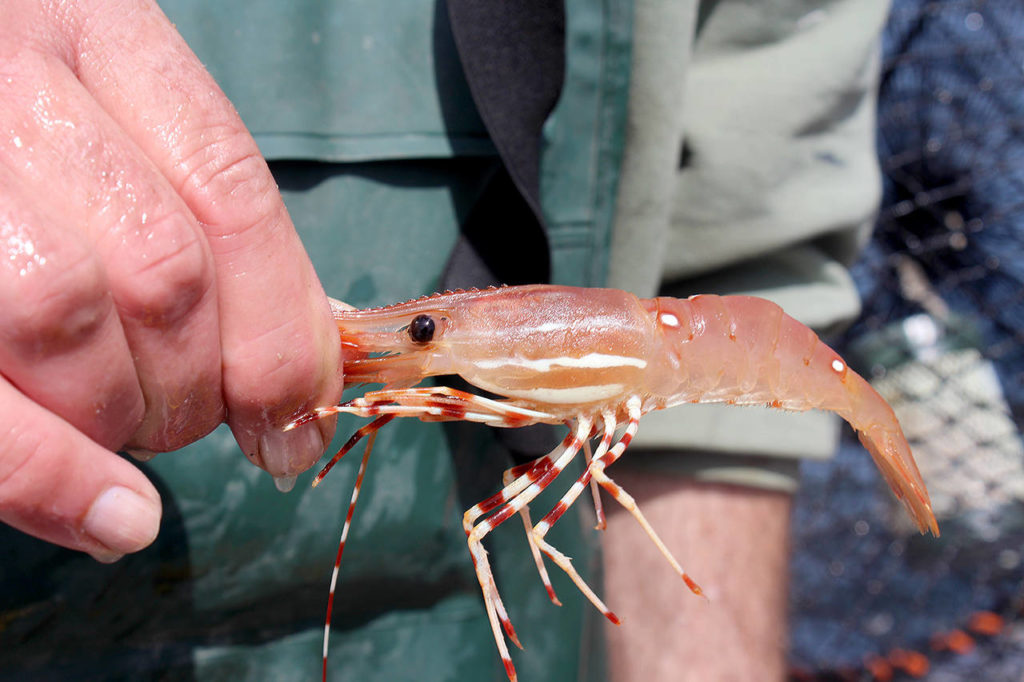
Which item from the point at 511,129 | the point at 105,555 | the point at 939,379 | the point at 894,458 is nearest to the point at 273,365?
the point at 105,555

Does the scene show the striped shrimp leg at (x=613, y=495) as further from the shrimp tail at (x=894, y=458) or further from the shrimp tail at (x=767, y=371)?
the shrimp tail at (x=894, y=458)

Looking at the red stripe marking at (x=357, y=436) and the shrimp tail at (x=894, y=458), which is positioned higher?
the red stripe marking at (x=357, y=436)

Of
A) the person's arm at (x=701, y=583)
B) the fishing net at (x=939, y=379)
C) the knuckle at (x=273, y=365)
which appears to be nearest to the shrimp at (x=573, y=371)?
the knuckle at (x=273, y=365)

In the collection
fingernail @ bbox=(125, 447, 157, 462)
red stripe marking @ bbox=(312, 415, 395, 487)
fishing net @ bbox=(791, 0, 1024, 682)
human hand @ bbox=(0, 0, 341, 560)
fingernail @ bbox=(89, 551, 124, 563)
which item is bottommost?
fishing net @ bbox=(791, 0, 1024, 682)

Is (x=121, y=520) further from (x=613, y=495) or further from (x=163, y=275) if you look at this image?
(x=613, y=495)

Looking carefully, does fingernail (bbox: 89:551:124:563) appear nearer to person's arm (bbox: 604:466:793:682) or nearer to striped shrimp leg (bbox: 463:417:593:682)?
striped shrimp leg (bbox: 463:417:593:682)

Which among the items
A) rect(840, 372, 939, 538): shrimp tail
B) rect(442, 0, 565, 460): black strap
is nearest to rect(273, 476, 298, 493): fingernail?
rect(442, 0, 565, 460): black strap

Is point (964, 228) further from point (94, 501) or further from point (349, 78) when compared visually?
point (94, 501)
